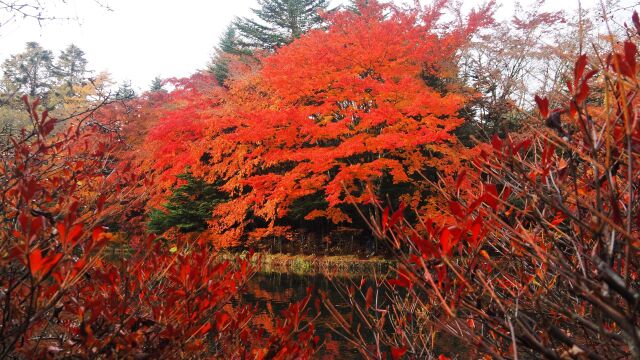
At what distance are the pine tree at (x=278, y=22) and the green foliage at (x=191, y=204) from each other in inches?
375

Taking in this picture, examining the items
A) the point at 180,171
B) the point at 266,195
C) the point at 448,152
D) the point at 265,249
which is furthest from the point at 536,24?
the point at 180,171

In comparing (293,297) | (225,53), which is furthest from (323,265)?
(225,53)

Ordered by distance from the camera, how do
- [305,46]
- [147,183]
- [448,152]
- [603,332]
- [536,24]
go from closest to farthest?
1. [603,332]
2. [147,183]
3. [448,152]
4. [305,46]
5. [536,24]

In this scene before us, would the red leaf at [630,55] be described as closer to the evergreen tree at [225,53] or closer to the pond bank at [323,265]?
the pond bank at [323,265]

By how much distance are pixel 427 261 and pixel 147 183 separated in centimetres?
217

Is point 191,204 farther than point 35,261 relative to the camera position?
Yes

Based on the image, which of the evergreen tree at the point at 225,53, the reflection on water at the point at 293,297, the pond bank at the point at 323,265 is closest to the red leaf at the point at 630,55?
the reflection on water at the point at 293,297

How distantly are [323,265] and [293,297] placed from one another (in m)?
5.16

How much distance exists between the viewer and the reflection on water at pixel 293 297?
548cm

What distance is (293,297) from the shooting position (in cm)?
912

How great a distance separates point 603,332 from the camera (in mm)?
844

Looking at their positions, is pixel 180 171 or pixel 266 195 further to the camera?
pixel 180 171

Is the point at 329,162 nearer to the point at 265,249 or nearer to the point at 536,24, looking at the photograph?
the point at 265,249

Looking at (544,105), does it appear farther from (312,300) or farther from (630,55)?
(312,300)
